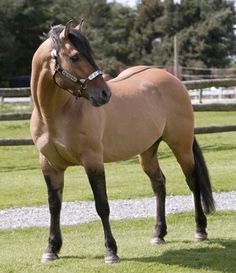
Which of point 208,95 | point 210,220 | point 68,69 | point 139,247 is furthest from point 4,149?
point 208,95

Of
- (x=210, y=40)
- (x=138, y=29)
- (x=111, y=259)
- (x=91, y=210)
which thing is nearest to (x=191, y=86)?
(x=91, y=210)

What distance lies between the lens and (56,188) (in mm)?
5438

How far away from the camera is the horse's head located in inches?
185

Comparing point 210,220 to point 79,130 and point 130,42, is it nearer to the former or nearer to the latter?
point 79,130

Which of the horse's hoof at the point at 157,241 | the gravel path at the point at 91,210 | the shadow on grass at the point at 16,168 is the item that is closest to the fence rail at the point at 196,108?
the shadow on grass at the point at 16,168

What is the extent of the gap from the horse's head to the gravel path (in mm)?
3042

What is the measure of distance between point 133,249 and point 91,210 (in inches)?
94.9

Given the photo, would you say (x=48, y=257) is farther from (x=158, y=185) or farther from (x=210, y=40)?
(x=210, y=40)

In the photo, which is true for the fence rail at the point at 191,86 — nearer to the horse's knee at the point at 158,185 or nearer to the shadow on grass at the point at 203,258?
the horse's knee at the point at 158,185

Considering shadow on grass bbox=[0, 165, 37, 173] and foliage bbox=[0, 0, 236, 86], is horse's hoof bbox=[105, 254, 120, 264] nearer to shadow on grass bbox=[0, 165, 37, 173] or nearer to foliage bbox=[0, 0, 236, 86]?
shadow on grass bbox=[0, 165, 37, 173]

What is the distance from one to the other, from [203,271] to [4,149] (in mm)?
10044

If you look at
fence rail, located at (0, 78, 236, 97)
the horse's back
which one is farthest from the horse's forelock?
fence rail, located at (0, 78, 236, 97)

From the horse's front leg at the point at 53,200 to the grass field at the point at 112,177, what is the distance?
3.10 metres

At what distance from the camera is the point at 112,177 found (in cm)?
1044
